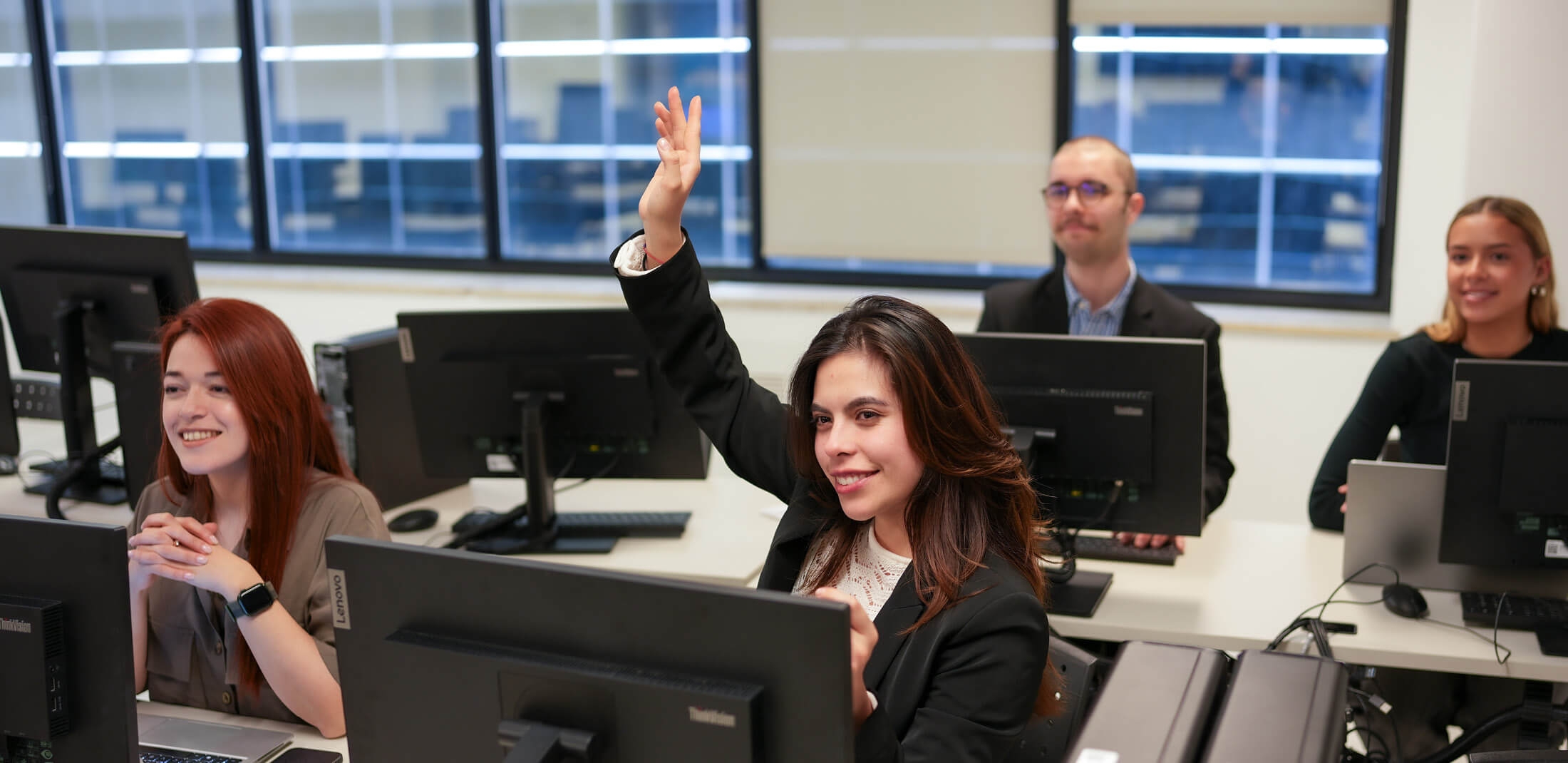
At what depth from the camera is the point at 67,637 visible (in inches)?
55.4

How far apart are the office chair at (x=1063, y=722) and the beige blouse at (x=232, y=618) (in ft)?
3.34

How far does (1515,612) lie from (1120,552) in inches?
28.2

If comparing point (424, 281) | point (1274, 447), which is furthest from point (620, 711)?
point (424, 281)

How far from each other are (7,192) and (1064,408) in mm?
5633

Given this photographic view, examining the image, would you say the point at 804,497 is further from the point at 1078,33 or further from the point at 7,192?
the point at 7,192

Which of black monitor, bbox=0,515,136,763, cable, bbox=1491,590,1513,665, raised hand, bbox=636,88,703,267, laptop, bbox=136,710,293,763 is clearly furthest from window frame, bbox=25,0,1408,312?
black monitor, bbox=0,515,136,763

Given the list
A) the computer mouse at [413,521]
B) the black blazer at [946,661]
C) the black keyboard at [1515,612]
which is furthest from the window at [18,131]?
the black keyboard at [1515,612]

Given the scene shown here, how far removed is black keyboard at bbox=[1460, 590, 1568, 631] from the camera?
2.31 meters

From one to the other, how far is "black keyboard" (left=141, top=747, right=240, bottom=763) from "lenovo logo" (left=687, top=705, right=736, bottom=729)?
1.01 meters

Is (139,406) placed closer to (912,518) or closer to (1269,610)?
(912,518)

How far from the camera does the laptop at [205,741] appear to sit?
179 cm

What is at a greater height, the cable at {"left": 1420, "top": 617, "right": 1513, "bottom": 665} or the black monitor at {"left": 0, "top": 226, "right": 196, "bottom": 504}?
the black monitor at {"left": 0, "top": 226, "right": 196, "bottom": 504}

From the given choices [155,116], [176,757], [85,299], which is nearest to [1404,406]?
[176,757]

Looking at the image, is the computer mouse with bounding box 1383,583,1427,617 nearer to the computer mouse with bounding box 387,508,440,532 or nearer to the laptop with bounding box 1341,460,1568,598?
the laptop with bounding box 1341,460,1568,598
